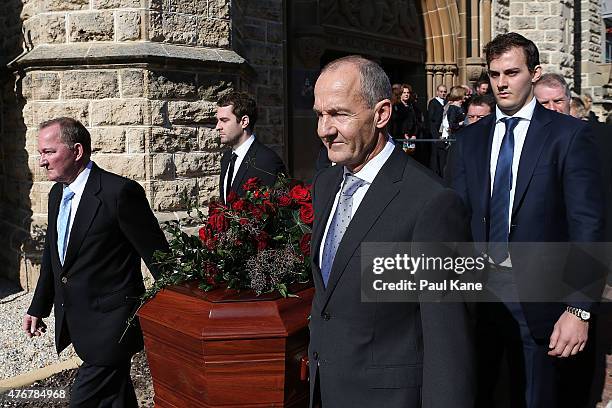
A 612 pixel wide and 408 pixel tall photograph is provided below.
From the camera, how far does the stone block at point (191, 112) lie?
20.7 feet

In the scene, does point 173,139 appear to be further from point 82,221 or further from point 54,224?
point 82,221

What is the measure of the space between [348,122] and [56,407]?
310cm

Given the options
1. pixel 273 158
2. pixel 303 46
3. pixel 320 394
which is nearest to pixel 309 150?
pixel 303 46

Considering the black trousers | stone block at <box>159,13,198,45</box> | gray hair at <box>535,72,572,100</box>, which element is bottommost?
the black trousers

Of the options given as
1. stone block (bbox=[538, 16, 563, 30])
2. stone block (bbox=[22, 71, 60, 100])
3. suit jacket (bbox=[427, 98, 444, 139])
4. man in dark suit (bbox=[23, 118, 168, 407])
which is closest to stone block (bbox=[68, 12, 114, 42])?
stone block (bbox=[22, 71, 60, 100])

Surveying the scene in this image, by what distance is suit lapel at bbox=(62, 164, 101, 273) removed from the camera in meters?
3.02

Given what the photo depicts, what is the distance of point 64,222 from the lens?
10.3ft

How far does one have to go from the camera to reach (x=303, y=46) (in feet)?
29.4

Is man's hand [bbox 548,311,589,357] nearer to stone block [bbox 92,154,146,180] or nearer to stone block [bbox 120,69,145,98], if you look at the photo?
stone block [bbox 92,154,146,180]

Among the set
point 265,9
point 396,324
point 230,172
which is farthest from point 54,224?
point 265,9

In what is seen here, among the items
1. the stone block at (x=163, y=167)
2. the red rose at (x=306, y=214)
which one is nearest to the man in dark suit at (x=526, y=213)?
the red rose at (x=306, y=214)

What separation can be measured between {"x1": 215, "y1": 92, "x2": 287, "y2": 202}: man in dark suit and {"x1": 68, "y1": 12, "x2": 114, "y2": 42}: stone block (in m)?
2.49

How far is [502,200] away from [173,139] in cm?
438

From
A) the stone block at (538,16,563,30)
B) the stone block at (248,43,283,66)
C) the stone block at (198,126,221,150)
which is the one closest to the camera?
the stone block at (198,126,221,150)
